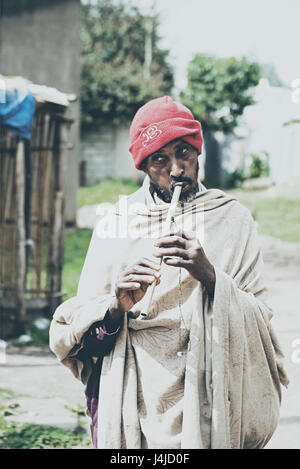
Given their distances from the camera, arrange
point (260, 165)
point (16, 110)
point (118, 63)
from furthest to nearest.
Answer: point (118, 63), point (260, 165), point (16, 110)

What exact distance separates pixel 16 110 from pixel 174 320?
172 inches

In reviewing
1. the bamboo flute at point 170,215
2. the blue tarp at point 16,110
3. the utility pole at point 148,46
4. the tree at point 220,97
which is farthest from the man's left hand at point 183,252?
the utility pole at point 148,46

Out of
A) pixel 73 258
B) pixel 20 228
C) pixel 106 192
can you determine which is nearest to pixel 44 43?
pixel 73 258

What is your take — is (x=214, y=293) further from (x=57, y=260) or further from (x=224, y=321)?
(x=57, y=260)

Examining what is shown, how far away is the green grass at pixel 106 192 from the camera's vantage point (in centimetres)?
2137

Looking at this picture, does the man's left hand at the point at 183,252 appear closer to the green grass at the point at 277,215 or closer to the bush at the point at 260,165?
the green grass at the point at 277,215

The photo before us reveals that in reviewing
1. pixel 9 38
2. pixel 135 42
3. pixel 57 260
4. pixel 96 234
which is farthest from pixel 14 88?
pixel 135 42

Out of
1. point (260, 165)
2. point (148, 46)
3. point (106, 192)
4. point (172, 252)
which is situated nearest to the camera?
point (172, 252)

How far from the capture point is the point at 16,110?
616cm

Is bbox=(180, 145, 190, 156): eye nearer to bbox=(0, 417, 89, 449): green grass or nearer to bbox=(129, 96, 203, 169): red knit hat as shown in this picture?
bbox=(129, 96, 203, 169): red knit hat

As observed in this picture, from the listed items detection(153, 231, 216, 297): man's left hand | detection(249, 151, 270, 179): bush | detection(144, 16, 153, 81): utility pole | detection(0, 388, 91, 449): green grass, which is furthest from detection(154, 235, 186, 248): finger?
detection(144, 16, 153, 81): utility pole

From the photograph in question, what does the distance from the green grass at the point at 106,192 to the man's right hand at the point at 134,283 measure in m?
18.2

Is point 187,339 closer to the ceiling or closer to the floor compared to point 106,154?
closer to the floor

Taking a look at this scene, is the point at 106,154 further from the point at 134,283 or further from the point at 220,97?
the point at 134,283
